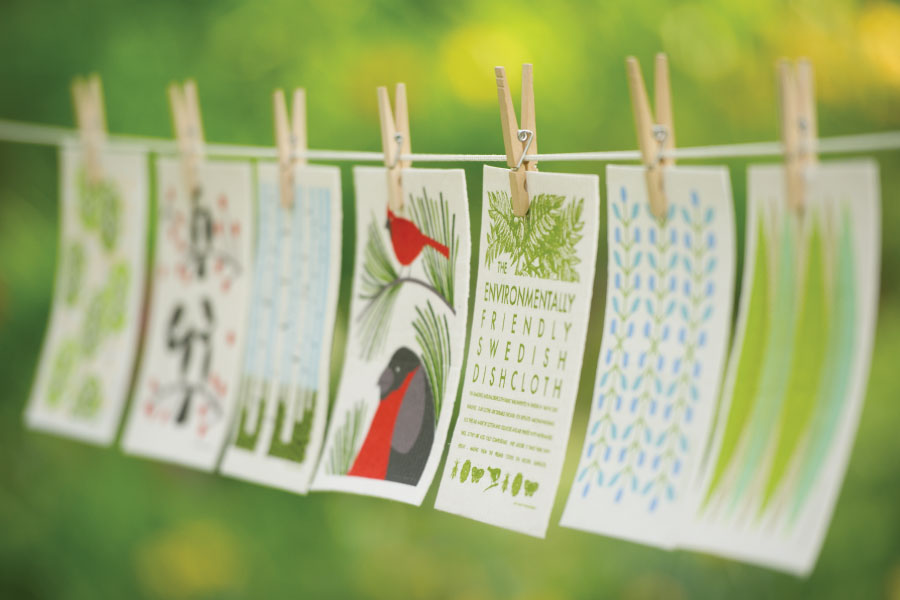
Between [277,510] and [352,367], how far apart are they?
1.28 metres

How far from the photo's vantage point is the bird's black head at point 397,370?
0.83 m

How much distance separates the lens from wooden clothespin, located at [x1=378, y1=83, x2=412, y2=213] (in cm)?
85

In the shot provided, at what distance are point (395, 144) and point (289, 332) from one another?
23cm

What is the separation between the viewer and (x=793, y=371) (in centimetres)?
60

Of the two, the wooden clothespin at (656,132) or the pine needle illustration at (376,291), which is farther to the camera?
the pine needle illustration at (376,291)

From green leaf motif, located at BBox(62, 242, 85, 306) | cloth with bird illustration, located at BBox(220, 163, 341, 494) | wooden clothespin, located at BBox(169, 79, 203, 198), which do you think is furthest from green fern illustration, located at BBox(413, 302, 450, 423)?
green leaf motif, located at BBox(62, 242, 85, 306)

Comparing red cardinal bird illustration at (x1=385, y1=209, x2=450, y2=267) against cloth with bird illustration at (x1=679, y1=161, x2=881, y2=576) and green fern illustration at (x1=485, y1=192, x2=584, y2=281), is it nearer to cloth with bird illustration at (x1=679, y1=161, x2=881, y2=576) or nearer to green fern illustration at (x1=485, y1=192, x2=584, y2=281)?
green fern illustration at (x1=485, y1=192, x2=584, y2=281)

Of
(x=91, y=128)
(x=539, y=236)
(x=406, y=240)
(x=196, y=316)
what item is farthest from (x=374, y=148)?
(x=539, y=236)

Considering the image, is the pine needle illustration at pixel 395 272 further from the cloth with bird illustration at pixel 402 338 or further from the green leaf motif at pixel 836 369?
the green leaf motif at pixel 836 369

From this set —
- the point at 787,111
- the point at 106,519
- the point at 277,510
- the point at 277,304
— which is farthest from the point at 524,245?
the point at 106,519

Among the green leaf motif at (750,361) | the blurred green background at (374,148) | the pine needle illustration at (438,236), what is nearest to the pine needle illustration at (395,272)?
the pine needle illustration at (438,236)

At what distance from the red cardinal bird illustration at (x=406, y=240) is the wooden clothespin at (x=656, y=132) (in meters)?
0.20

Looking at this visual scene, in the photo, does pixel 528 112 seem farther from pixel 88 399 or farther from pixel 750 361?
pixel 88 399

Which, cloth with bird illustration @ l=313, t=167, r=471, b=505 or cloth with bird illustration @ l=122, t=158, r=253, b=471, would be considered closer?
cloth with bird illustration @ l=313, t=167, r=471, b=505
